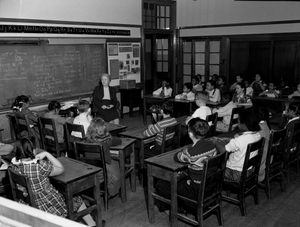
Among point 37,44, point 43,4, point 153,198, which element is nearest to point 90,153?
point 153,198

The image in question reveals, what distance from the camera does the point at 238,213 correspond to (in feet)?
11.7

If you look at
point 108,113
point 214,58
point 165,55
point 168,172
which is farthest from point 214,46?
point 168,172

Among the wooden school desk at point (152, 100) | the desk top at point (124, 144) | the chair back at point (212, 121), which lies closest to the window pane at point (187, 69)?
the wooden school desk at point (152, 100)

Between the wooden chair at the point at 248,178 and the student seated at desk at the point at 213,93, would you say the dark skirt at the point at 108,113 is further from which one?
the wooden chair at the point at 248,178

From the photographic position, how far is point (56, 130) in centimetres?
474

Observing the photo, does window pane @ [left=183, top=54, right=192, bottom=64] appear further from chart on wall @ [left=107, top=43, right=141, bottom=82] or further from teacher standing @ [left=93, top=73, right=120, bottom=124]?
teacher standing @ [left=93, top=73, right=120, bottom=124]

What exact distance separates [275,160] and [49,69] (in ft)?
15.5

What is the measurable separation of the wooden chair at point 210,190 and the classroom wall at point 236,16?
241 inches

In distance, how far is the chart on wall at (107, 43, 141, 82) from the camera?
27.2 feet

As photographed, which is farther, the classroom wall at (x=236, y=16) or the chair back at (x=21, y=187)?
the classroom wall at (x=236, y=16)

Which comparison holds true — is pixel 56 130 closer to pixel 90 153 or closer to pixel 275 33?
pixel 90 153

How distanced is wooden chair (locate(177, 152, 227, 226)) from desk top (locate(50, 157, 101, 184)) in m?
0.83

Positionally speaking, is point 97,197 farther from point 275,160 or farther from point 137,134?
point 275,160

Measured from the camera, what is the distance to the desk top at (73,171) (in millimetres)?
2783
